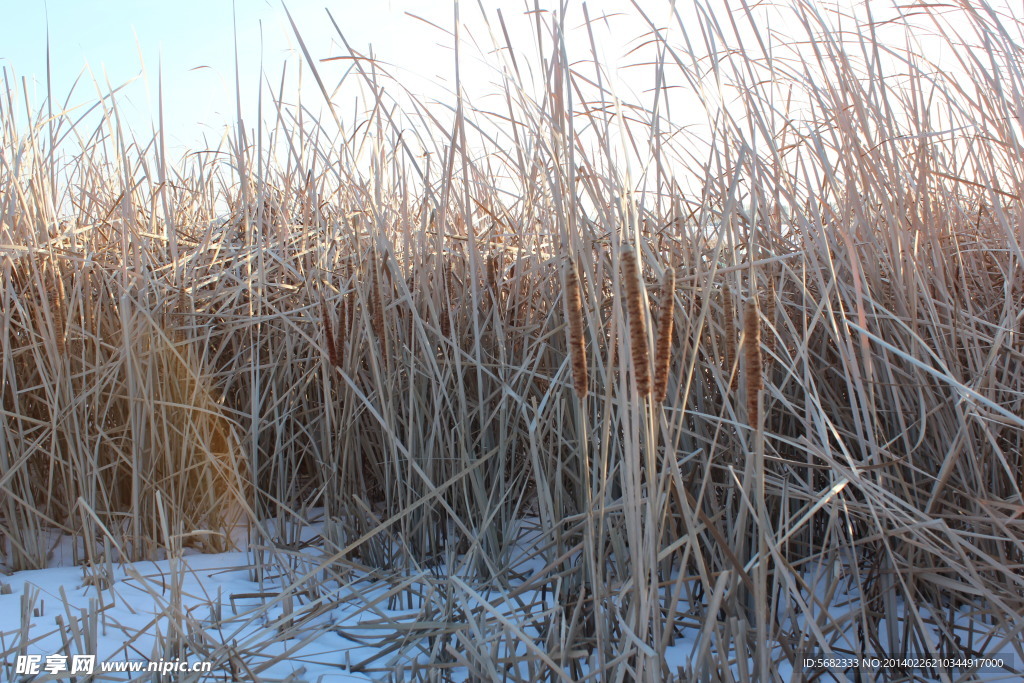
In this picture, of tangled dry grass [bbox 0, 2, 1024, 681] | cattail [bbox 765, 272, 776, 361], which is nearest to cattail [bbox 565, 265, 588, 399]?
tangled dry grass [bbox 0, 2, 1024, 681]

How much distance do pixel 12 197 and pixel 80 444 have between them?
0.73 metres

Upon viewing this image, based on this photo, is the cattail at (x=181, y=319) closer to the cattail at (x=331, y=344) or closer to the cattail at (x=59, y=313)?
the cattail at (x=59, y=313)

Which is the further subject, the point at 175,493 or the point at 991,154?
the point at 175,493

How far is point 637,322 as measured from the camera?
2.34 feet

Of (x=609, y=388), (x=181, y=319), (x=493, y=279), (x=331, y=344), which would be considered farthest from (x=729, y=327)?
(x=181, y=319)

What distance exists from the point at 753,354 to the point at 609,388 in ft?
0.69

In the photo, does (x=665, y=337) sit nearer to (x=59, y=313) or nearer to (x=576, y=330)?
(x=576, y=330)

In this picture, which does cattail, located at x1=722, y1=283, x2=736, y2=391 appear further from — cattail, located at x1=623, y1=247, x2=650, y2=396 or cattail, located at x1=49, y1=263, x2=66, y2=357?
cattail, located at x1=49, y1=263, x2=66, y2=357

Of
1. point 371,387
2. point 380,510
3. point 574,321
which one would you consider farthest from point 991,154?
point 380,510

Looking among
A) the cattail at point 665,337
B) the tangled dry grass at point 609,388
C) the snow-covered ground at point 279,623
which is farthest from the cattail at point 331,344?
the cattail at point 665,337

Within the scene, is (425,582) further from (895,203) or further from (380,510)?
(895,203)

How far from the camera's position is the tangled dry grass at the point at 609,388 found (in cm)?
100

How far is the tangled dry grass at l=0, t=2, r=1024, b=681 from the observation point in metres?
1.00

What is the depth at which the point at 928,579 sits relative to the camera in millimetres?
1071
